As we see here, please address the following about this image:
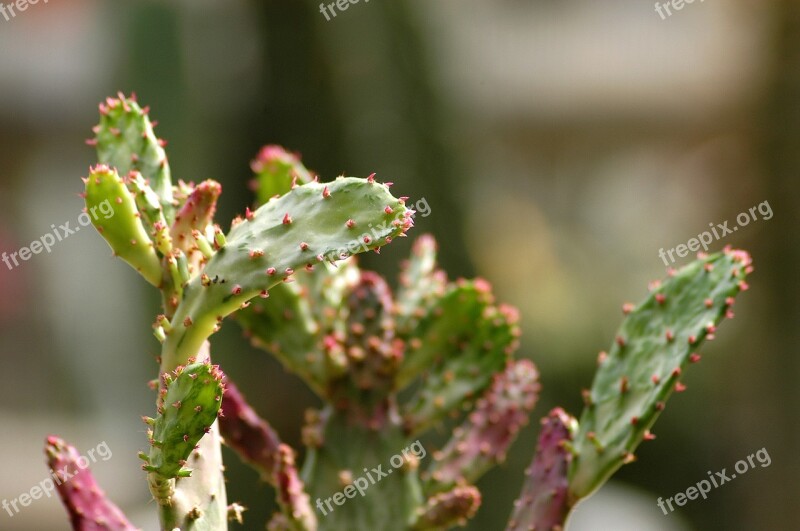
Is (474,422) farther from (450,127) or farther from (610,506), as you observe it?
(610,506)

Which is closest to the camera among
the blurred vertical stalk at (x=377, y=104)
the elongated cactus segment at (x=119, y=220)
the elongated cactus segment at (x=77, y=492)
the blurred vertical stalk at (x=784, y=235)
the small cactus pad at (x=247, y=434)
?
the elongated cactus segment at (x=119, y=220)

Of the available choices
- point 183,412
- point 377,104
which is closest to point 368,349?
point 183,412

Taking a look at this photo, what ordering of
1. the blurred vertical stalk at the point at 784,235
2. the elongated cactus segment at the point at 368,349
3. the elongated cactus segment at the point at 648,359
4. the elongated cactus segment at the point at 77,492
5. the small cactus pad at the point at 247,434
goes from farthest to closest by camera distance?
the blurred vertical stalk at the point at 784,235, the elongated cactus segment at the point at 368,349, the small cactus pad at the point at 247,434, the elongated cactus segment at the point at 648,359, the elongated cactus segment at the point at 77,492

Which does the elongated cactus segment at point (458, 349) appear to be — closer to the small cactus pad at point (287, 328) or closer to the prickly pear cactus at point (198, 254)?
the small cactus pad at point (287, 328)

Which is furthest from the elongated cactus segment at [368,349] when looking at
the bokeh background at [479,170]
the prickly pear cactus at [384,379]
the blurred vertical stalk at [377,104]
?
the blurred vertical stalk at [377,104]

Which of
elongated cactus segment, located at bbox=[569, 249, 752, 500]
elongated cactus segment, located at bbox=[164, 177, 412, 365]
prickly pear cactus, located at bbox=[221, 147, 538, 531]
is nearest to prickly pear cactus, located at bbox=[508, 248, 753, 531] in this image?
elongated cactus segment, located at bbox=[569, 249, 752, 500]

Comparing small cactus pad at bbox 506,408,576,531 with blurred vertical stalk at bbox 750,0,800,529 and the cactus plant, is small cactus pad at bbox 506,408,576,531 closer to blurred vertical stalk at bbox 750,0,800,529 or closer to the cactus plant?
the cactus plant

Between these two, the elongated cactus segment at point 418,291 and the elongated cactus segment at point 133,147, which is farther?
the elongated cactus segment at point 418,291
